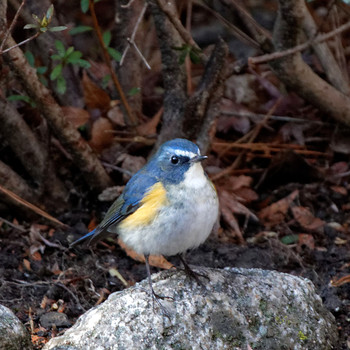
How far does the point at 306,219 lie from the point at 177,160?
1876 mm

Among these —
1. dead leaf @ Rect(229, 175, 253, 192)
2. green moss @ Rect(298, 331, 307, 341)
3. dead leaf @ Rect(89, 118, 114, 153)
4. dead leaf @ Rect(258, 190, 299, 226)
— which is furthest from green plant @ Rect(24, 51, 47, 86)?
green moss @ Rect(298, 331, 307, 341)

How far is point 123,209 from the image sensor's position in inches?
169

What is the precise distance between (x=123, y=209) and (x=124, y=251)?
987 mm

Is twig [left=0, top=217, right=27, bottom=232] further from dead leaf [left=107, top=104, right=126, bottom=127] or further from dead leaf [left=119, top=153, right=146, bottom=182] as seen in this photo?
dead leaf [left=107, top=104, right=126, bottom=127]

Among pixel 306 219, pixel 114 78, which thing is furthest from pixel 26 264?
pixel 306 219

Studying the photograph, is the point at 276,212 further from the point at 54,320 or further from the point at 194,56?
the point at 54,320

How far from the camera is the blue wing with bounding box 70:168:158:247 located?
13.7 feet

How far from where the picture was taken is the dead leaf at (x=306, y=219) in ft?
18.0

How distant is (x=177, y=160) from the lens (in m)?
4.10

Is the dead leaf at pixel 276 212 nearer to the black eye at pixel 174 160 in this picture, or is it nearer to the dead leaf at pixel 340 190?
the dead leaf at pixel 340 190

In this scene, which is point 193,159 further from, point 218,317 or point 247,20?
point 247,20

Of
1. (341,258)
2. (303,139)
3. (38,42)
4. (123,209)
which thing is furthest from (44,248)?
(303,139)

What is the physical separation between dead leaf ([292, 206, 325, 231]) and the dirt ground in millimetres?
58

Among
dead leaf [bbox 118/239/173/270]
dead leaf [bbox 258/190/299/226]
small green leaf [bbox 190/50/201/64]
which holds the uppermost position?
Result: small green leaf [bbox 190/50/201/64]
